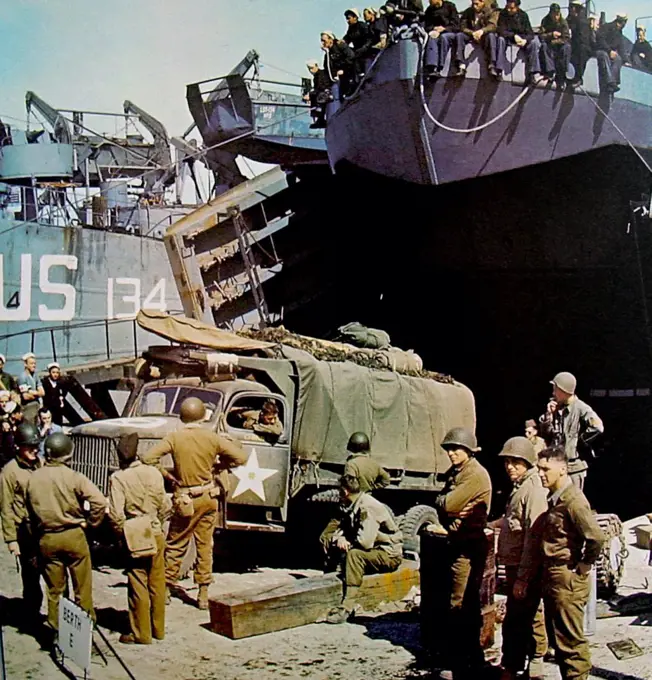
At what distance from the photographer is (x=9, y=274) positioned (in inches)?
452

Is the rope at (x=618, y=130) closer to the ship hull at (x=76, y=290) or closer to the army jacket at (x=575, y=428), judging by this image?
the army jacket at (x=575, y=428)

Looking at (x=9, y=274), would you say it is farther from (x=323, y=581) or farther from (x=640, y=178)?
(x=640, y=178)

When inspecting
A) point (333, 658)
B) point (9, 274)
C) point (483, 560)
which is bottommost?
point (333, 658)

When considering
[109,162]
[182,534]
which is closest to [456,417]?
[182,534]

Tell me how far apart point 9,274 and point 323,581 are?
7.06 metres

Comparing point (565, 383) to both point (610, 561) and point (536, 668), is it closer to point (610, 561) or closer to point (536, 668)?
point (610, 561)

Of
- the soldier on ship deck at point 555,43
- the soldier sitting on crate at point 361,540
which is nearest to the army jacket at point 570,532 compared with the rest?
the soldier sitting on crate at point 361,540

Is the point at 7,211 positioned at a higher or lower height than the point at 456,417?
higher

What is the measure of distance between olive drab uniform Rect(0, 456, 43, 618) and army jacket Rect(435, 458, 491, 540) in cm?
242

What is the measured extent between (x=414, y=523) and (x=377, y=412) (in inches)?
44.2

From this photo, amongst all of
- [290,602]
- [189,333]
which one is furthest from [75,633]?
[189,333]

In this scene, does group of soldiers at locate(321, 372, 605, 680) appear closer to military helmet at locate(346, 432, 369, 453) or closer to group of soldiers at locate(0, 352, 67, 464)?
military helmet at locate(346, 432, 369, 453)

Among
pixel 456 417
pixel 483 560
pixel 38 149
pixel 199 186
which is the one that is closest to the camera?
pixel 483 560

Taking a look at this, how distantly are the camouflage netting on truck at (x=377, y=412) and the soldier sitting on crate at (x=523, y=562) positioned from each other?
3255 millimetres
